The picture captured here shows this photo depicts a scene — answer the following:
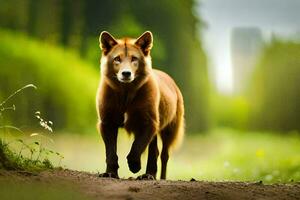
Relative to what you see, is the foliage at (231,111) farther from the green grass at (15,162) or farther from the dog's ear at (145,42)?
the green grass at (15,162)

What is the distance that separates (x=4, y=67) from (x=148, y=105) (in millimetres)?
7471

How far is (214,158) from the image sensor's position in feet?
48.3

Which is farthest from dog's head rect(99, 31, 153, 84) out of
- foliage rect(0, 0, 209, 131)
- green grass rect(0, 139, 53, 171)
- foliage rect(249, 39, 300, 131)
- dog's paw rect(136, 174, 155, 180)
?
foliage rect(249, 39, 300, 131)

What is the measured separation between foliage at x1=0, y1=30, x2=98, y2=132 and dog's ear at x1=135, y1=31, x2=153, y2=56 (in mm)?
6403

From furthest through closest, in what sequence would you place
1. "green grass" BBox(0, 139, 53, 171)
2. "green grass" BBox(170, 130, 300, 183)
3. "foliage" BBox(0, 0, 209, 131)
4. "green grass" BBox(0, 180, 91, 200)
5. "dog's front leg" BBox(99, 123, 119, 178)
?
1. "foliage" BBox(0, 0, 209, 131)
2. "green grass" BBox(170, 130, 300, 183)
3. "dog's front leg" BBox(99, 123, 119, 178)
4. "green grass" BBox(0, 139, 53, 171)
5. "green grass" BBox(0, 180, 91, 200)

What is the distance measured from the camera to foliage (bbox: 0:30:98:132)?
45.9 feet

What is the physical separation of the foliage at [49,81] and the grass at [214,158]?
75cm

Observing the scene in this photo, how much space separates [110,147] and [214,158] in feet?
25.2

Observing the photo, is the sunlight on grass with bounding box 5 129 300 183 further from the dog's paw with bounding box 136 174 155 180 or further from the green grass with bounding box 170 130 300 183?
the dog's paw with bounding box 136 174 155 180

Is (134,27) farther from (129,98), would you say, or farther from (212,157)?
(129,98)

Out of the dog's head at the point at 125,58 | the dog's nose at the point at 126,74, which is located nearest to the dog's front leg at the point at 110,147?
the dog's head at the point at 125,58

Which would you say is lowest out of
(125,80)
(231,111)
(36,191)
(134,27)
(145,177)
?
(36,191)

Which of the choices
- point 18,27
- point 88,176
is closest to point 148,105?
point 88,176

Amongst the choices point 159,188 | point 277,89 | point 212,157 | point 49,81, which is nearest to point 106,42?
point 159,188
